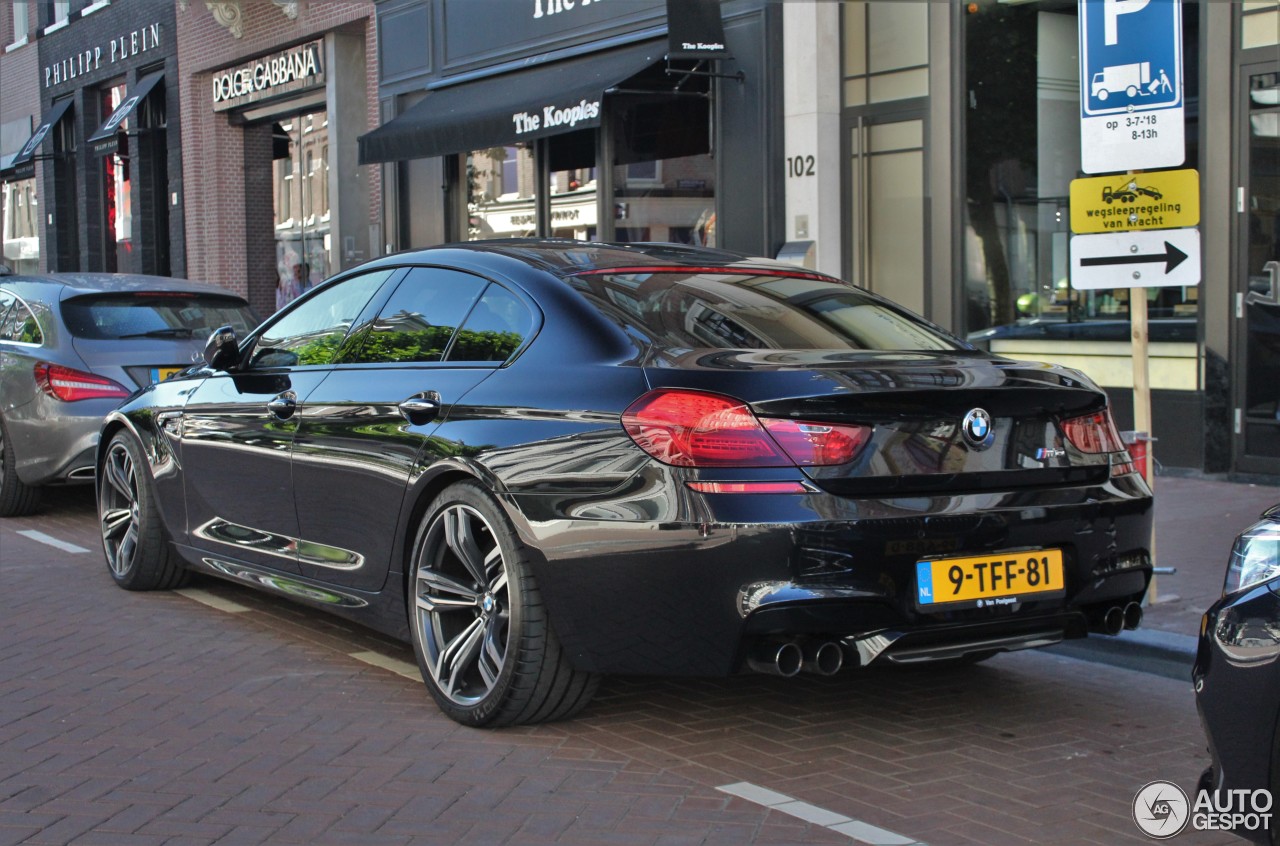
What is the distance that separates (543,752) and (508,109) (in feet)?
38.7

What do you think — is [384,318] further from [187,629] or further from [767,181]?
[767,181]

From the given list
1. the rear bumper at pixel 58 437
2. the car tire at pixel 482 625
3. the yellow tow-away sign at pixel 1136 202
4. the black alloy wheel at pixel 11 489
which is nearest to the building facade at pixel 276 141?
the black alloy wheel at pixel 11 489

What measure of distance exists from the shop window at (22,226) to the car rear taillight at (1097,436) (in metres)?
32.2

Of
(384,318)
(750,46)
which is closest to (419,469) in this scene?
(384,318)

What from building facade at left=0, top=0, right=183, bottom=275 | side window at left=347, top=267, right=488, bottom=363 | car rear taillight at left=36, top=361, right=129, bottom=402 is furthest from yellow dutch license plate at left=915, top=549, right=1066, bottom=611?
building facade at left=0, top=0, right=183, bottom=275

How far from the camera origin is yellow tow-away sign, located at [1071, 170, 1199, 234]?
20.4 feet

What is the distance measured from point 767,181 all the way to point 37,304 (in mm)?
6459

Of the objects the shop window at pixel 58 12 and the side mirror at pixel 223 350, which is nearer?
the side mirror at pixel 223 350

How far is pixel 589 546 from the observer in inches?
168

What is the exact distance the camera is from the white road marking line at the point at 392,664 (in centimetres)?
544

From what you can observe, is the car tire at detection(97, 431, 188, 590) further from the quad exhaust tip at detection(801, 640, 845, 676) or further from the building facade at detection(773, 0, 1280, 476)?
the building facade at detection(773, 0, 1280, 476)

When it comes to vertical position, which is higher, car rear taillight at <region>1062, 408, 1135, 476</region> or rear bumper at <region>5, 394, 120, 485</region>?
car rear taillight at <region>1062, 408, 1135, 476</region>

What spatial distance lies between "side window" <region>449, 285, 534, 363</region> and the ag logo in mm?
2303

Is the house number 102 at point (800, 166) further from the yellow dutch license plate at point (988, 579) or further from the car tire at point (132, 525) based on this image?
the yellow dutch license plate at point (988, 579)
